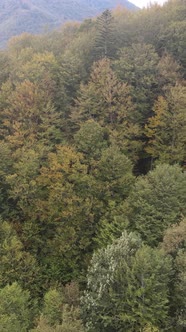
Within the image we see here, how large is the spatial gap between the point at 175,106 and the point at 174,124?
7.81ft

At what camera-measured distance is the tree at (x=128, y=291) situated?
25094mm

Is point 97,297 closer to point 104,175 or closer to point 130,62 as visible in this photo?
point 104,175

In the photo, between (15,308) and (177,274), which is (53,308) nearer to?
(15,308)

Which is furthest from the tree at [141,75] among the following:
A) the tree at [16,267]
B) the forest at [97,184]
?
the tree at [16,267]

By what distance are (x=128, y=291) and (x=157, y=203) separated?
11.0 metres

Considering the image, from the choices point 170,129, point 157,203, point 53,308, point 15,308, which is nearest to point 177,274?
point 157,203

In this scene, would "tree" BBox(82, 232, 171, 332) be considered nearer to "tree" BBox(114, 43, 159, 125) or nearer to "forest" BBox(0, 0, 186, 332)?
"forest" BBox(0, 0, 186, 332)

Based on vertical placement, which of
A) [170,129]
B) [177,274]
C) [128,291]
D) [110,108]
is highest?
[110,108]

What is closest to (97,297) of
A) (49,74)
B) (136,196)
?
(136,196)

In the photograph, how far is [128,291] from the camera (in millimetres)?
25438

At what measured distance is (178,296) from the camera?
26281mm

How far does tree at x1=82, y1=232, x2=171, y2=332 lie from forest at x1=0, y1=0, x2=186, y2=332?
100 mm

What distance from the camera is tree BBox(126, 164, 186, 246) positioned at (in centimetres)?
3328

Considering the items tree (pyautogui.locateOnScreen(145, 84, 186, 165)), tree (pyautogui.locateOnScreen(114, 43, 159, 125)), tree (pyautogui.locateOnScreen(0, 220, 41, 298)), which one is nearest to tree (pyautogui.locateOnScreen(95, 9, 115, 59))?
tree (pyautogui.locateOnScreen(114, 43, 159, 125))
